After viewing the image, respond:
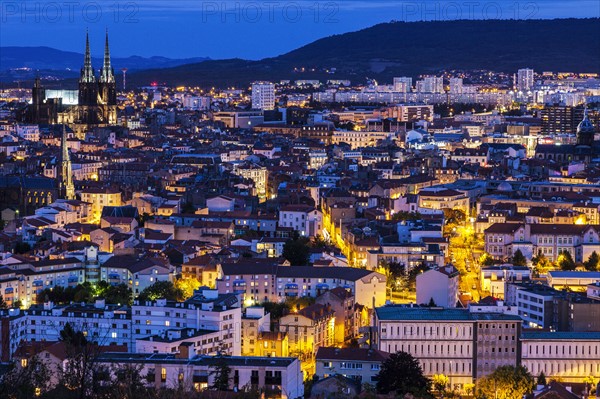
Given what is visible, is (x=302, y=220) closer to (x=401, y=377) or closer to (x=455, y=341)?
(x=455, y=341)

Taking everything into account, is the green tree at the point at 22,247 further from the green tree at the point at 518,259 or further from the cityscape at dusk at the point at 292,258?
the green tree at the point at 518,259

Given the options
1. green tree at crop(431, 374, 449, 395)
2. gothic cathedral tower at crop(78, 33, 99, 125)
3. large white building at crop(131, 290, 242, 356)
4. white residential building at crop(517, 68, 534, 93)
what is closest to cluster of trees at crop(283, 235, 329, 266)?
large white building at crop(131, 290, 242, 356)

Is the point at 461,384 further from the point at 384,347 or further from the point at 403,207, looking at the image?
the point at 403,207

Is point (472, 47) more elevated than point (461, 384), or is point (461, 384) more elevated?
point (472, 47)

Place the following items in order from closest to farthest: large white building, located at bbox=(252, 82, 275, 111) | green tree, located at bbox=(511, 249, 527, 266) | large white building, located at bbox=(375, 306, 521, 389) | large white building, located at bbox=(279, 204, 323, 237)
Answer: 1. large white building, located at bbox=(375, 306, 521, 389)
2. green tree, located at bbox=(511, 249, 527, 266)
3. large white building, located at bbox=(279, 204, 323, 237)
4. large white building, located at bbox=(252, 82, 275, 111)

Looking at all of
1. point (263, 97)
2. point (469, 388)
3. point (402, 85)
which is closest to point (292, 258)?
point (469, 388)

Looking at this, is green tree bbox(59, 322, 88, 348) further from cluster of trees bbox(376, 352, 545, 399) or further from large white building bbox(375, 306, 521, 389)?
large white building bbox(375, 306, 521, 389)

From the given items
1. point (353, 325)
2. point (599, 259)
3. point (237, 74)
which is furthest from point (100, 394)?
point (237, 74)
